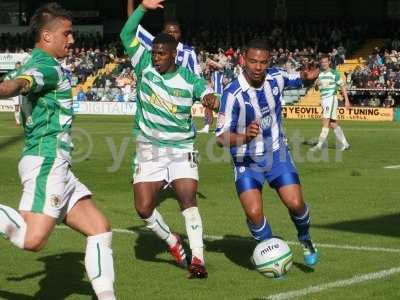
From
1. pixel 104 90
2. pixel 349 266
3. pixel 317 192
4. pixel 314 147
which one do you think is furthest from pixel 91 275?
pixel 104 90

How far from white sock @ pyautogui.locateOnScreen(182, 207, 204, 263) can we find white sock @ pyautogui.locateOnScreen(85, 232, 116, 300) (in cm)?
207

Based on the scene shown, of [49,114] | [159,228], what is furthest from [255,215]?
[49,114]

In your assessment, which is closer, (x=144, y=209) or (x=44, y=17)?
(x=44, y=17)

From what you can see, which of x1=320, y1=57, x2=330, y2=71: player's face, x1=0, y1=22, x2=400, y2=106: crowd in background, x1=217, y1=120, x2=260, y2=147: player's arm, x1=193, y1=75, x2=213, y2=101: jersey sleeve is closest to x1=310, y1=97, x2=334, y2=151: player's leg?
x1=320, y1=57, x2=330, y2=71: player's face

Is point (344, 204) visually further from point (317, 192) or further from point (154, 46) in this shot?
point (154, 46)

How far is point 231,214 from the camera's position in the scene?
13125 millimetres

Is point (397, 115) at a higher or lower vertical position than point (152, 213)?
lower

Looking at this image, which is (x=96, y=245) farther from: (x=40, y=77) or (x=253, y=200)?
(x=253, y=200)

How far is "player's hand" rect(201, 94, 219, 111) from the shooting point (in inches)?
346

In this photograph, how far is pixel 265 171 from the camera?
30.4 feet

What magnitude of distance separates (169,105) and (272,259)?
2.63 metres

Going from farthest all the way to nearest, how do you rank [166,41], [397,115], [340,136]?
[397,115]
[340,136]
[166,41]

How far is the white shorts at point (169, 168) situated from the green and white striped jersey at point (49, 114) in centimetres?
236

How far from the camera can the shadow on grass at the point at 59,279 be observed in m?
8.35
